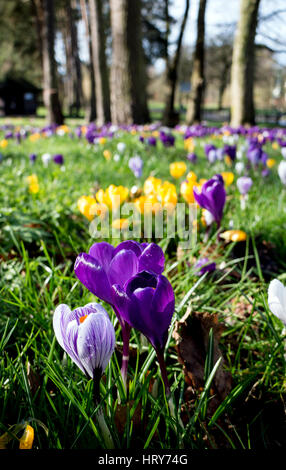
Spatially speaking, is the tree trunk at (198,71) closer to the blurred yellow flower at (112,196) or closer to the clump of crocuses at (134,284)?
the blurred yellow flower at (112,196)

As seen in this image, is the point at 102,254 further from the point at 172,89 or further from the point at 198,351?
the point at 172,89

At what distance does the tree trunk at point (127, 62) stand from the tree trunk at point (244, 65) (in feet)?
11.1

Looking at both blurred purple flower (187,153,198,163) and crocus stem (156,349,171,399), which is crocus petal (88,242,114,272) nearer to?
crocus stem (156,349,171,399)

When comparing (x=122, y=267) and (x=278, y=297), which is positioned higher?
(x=122, y=267)

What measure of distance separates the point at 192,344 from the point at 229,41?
3967cm

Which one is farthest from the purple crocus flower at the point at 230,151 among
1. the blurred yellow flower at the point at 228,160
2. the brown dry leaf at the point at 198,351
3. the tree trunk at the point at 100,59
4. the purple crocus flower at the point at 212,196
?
the tree trunk at the point at 100,59

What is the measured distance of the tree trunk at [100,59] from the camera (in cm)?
1099

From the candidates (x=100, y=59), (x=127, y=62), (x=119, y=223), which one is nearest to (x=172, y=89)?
(x=100, y=59)

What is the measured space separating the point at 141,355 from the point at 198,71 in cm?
1500

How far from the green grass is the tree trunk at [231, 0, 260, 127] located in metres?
9.40

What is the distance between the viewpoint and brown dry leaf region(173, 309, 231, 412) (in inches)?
44.6

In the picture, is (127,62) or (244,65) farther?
(244,65)

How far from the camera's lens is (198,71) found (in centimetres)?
1454

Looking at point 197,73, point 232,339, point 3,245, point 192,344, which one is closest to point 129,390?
point 192,344
